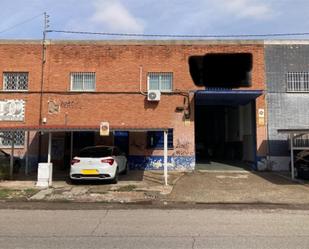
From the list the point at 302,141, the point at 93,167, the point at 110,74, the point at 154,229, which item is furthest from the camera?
the point at 110,74

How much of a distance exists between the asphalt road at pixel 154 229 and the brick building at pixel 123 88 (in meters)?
10.1

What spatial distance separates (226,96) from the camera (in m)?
22.2

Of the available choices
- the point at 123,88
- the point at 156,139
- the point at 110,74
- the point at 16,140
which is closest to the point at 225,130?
the point at 156,139

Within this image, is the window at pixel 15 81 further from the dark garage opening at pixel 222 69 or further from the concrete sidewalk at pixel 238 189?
the concrete sidewalk at pixel 238 189

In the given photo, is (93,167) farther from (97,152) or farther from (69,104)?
(69,104)

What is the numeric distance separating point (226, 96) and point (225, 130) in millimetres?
9079

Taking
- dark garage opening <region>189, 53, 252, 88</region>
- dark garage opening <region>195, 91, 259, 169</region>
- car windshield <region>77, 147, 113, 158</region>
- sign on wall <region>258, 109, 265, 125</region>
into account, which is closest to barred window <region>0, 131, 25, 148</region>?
car windshield <region>77, 147, 113, 158</region>

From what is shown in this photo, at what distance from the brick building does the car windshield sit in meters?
4.45

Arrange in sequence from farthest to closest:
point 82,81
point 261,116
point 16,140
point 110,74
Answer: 1. point 82,81
2. point 110,74
3. point 16,140
4. point 261,116

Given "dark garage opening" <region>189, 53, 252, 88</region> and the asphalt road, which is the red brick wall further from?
the asphalt road

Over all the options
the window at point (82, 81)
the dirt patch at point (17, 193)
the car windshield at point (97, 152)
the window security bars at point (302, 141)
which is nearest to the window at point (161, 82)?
the window at point (82, 81)

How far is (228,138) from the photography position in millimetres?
30047

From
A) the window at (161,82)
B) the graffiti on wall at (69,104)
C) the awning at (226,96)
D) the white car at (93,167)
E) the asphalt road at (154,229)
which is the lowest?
the asphalt road at (154,229)

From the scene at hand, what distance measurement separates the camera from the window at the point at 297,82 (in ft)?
73.9
